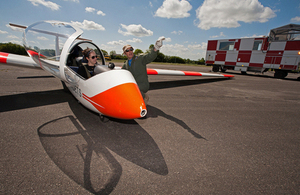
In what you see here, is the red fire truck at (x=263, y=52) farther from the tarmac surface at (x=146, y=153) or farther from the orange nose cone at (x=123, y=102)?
the orange nose cone at (x=123, y=102)

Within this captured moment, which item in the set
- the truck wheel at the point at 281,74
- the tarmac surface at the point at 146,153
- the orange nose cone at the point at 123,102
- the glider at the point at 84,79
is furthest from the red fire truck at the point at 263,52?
the orange nose cone at the point at 123,102

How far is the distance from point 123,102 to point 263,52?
16.3 metres

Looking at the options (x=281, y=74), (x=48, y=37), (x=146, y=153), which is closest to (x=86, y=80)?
(x=146, y=153)

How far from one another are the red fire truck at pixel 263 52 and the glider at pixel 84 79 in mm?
15145

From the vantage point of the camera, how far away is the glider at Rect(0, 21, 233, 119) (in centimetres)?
210

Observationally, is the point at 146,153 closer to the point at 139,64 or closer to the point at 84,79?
the point at 84,79

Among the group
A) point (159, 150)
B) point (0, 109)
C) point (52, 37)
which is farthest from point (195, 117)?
point (0, 109)

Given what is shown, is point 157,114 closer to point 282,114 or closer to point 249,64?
point 282,114

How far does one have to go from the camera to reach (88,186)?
162 cm

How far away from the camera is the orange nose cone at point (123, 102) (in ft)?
6.62

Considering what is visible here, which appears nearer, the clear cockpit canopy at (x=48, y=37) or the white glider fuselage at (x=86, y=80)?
the white glider fuselage at (x=86, y=80)

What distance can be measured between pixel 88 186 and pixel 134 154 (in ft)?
2.50

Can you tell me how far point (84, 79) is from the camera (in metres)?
2.68

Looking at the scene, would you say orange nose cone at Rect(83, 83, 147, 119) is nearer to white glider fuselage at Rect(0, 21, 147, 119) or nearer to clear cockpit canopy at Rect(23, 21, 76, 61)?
white glider fuselage at Rect(0, 21, 147, 119)
